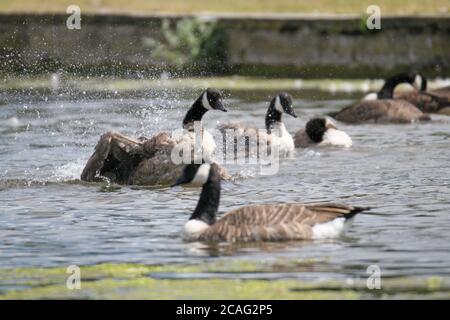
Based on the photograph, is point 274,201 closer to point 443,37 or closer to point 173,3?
point 443,37

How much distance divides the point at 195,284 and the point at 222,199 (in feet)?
15.2

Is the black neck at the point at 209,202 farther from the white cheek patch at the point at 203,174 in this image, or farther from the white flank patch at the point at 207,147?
the white flank patch at the point at 207,147

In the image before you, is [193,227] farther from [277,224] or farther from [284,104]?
[284,104]

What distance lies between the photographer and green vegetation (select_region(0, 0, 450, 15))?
3544 centimetres

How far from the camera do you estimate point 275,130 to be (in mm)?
21406

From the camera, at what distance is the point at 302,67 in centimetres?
3281

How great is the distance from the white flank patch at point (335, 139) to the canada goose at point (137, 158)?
153 inches

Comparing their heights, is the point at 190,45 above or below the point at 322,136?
above

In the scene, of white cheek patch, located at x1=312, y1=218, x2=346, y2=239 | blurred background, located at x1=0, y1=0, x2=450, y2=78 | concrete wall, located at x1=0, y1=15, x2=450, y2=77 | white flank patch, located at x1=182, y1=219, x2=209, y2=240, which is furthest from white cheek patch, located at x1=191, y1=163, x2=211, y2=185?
concrete wall, located at x1=0, y1=15, x2=450, y2=77

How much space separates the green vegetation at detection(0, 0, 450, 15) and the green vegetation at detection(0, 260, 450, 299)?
77.0 feet

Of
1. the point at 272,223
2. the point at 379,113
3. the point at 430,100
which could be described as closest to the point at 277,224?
the point at 272,223

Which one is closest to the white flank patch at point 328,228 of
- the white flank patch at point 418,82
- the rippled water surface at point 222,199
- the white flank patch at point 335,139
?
the rippled water surface at point 222,199

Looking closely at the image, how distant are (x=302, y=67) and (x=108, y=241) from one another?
20291 mm

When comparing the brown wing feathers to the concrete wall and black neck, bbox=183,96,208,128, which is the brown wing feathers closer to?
black neck, bbox=183,96,208,128
